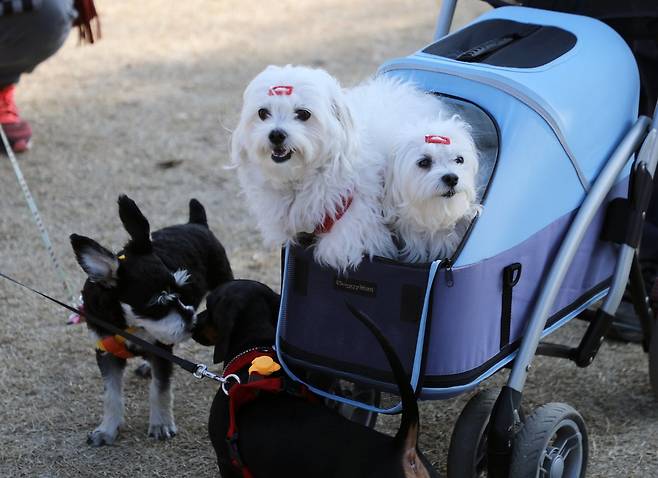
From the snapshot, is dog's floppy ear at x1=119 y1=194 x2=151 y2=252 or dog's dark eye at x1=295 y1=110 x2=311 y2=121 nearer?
dog's dark eye at x1=295 y1=110 x2=311 y2=121

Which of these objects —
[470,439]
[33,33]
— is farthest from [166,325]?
[33,33]

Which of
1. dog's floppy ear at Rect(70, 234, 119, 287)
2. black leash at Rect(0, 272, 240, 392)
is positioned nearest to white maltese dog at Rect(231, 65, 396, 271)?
black leash at Rect(0, 272, 240, 392)

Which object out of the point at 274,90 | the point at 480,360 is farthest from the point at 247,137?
the point at 480,360

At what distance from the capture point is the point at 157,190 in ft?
16.3

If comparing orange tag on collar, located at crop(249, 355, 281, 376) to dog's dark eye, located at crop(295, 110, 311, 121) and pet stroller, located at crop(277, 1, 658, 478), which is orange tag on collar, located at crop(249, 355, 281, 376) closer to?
pet stroller, located at crop(277, 1, 658, 478)

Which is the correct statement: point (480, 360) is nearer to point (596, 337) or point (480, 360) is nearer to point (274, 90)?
point (596, 337)

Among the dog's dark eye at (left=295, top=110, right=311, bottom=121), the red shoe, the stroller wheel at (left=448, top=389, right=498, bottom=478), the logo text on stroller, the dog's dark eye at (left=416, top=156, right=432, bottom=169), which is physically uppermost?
the dog's dark eye at (left=295, top=110, right=311, bottom=121)

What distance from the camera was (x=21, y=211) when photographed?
471 centimetres

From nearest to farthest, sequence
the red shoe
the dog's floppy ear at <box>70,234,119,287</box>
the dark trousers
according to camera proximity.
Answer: the dog's floppy ear at <box>70,234,119,287</box>
the dark trousers
the red shoe

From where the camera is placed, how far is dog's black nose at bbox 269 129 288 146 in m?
2.24

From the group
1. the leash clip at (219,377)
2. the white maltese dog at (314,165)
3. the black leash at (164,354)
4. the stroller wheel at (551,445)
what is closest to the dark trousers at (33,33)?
the black leash at (164,354)

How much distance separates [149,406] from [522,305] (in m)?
1.42

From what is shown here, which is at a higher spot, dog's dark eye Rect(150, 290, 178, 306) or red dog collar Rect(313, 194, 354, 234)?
red dog collar Rect(313, 194, 354, 234)

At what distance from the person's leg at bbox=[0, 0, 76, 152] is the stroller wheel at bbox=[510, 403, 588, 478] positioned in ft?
11.4
